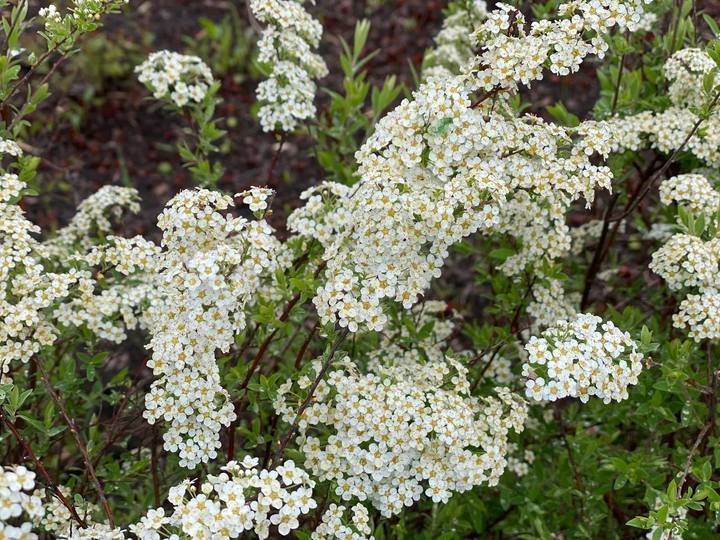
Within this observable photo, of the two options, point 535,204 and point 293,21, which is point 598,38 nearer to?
point 535,204

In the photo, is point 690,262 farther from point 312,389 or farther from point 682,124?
point 312,389

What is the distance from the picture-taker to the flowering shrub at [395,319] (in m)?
2.89

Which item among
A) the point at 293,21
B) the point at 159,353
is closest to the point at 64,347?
the point at 159,353

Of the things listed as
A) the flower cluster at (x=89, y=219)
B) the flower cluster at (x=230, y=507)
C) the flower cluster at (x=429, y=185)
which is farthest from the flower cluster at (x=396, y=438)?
the flower cluster at (x=89, y=219)

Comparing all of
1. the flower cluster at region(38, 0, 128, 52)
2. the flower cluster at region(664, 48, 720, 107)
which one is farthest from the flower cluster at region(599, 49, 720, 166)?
the flower cluster at region(38, 0, 128, 52)

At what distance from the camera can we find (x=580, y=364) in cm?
279

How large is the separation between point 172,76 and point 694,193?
7.82 ft

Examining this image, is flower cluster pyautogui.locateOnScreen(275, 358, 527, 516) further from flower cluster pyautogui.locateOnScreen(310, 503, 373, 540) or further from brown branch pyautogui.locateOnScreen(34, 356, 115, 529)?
brown branch pyautogui.locateOnScreen(34, 356, 115, 529)

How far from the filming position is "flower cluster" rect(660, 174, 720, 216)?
356cm

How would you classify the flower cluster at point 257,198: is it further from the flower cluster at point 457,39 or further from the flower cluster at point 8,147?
the flower cluster at point 457,39

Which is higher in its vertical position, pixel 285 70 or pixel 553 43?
pixel 285 70

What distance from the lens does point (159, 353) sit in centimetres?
290

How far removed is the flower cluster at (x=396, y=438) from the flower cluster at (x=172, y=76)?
1.51 meters

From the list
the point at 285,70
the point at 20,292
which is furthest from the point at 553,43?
the point at 20,292
